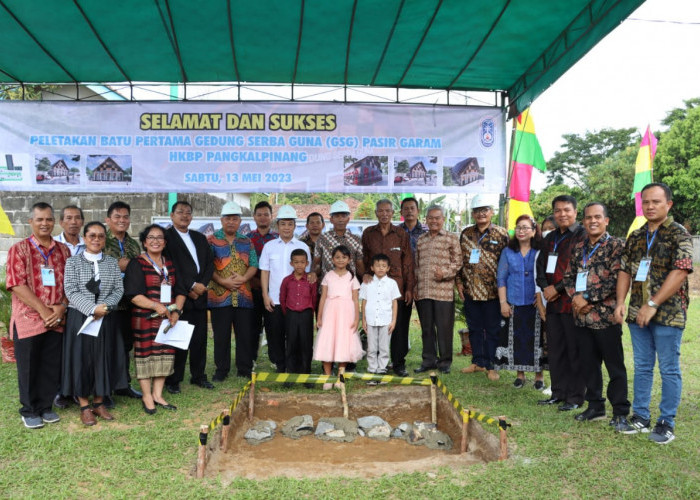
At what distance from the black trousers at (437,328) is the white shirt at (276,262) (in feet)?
4.86

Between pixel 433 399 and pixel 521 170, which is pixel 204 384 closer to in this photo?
pixel 433 399

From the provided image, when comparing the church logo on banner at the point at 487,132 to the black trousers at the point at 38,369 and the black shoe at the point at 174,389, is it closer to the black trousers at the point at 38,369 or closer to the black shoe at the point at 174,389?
the black shoe at the point at 174,389

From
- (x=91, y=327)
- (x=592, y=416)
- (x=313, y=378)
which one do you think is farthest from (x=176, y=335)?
(x=592, y=416)

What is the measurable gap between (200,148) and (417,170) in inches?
104

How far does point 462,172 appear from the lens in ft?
20.8

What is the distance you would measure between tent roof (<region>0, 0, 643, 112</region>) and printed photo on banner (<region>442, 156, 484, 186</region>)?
897 mm

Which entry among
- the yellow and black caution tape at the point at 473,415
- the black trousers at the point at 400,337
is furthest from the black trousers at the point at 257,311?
the yellow and black caution tape at the point at 473,415

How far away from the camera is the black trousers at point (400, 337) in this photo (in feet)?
19.2

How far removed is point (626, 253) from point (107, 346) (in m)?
4.26

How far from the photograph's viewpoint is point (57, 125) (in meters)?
6.21

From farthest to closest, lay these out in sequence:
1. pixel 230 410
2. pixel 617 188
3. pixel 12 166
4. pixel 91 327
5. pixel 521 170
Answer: pixel 617 188
pixel 521 170
pixel 12 166
pixel 91 327
pixel 230 410

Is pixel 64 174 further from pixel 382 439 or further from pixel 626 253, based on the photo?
pixel 626 253

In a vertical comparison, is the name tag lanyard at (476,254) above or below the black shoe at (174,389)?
above

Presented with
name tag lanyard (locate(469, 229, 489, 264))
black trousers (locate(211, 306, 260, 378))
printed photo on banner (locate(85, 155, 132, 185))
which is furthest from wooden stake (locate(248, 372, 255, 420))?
printed photo on banner (locate(85, 155, 132, 185))
